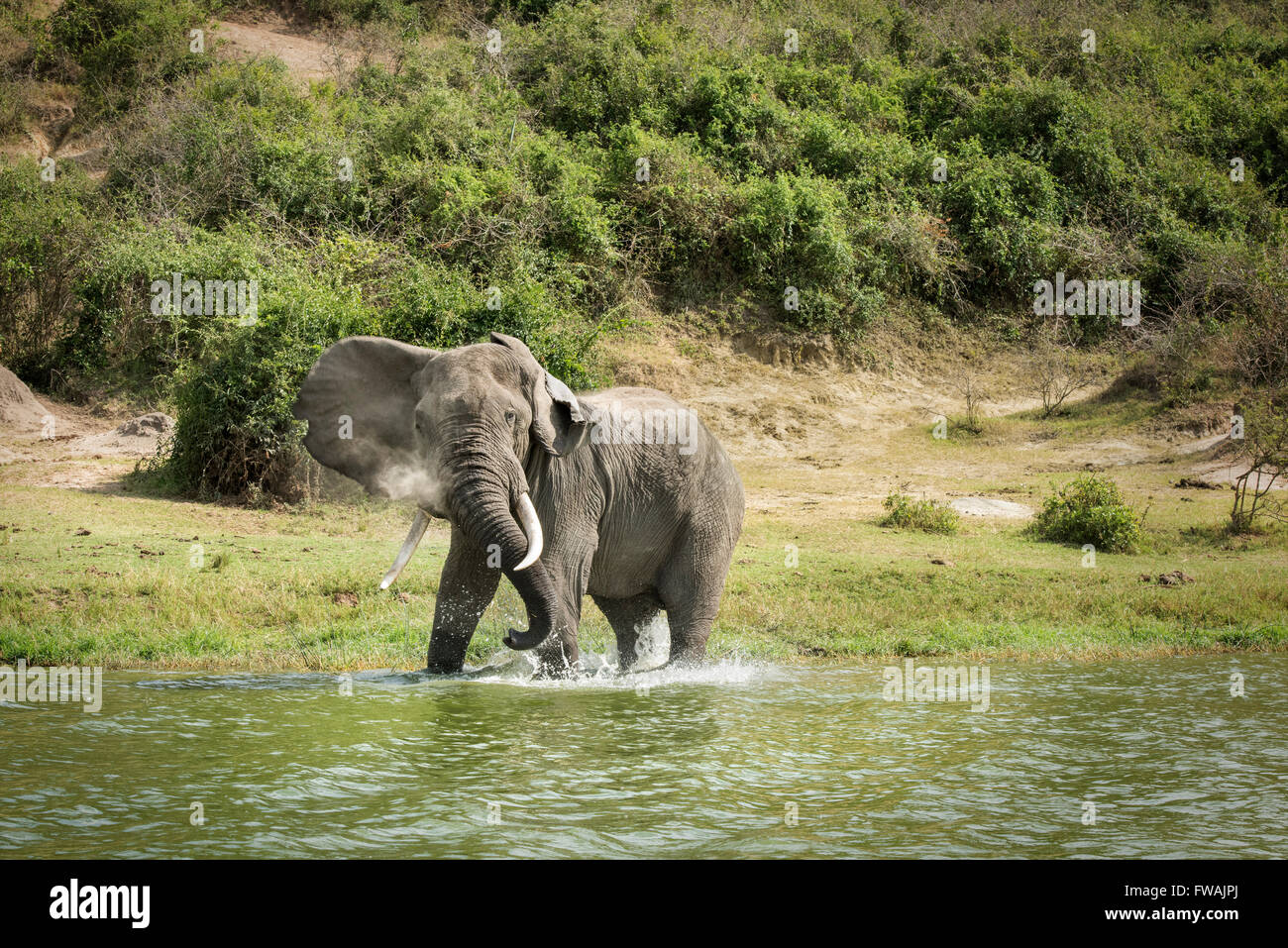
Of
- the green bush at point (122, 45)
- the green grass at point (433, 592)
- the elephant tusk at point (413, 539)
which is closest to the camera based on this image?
the elephant tusk at point (413, 539)

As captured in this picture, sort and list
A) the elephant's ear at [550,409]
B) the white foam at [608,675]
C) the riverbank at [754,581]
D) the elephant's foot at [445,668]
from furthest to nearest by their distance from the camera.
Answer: the riverbank at [754,581], the elephant's foot at [445,668], the white foam at [608,675], the elephant's ear at [550,409]

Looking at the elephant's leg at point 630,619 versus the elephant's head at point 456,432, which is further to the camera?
the elephant's leg at point 630,619

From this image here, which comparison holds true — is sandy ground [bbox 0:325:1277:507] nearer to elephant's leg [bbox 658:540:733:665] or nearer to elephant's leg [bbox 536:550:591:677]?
elephant's leg [bbox 658:540:733:665]

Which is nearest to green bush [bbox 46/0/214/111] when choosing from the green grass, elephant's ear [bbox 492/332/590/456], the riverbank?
the riverbank

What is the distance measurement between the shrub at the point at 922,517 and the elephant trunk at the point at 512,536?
33.3 ft

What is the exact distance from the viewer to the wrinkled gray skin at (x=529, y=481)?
8.41 meters

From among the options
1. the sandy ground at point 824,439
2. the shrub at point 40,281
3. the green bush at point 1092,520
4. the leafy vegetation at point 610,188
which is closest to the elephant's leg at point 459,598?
the leafy vegetation at point 610,188

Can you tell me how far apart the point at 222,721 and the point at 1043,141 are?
30.8 meters

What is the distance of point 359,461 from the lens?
9.31 m

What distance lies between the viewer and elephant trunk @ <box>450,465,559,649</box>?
826cm

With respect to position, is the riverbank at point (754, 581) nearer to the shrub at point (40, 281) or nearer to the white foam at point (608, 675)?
the white foam at point (608, 675)

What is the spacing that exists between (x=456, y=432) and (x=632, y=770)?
2672 millimetres

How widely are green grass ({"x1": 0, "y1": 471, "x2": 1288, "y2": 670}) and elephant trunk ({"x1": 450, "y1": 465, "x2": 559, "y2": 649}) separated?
226 centimetres
